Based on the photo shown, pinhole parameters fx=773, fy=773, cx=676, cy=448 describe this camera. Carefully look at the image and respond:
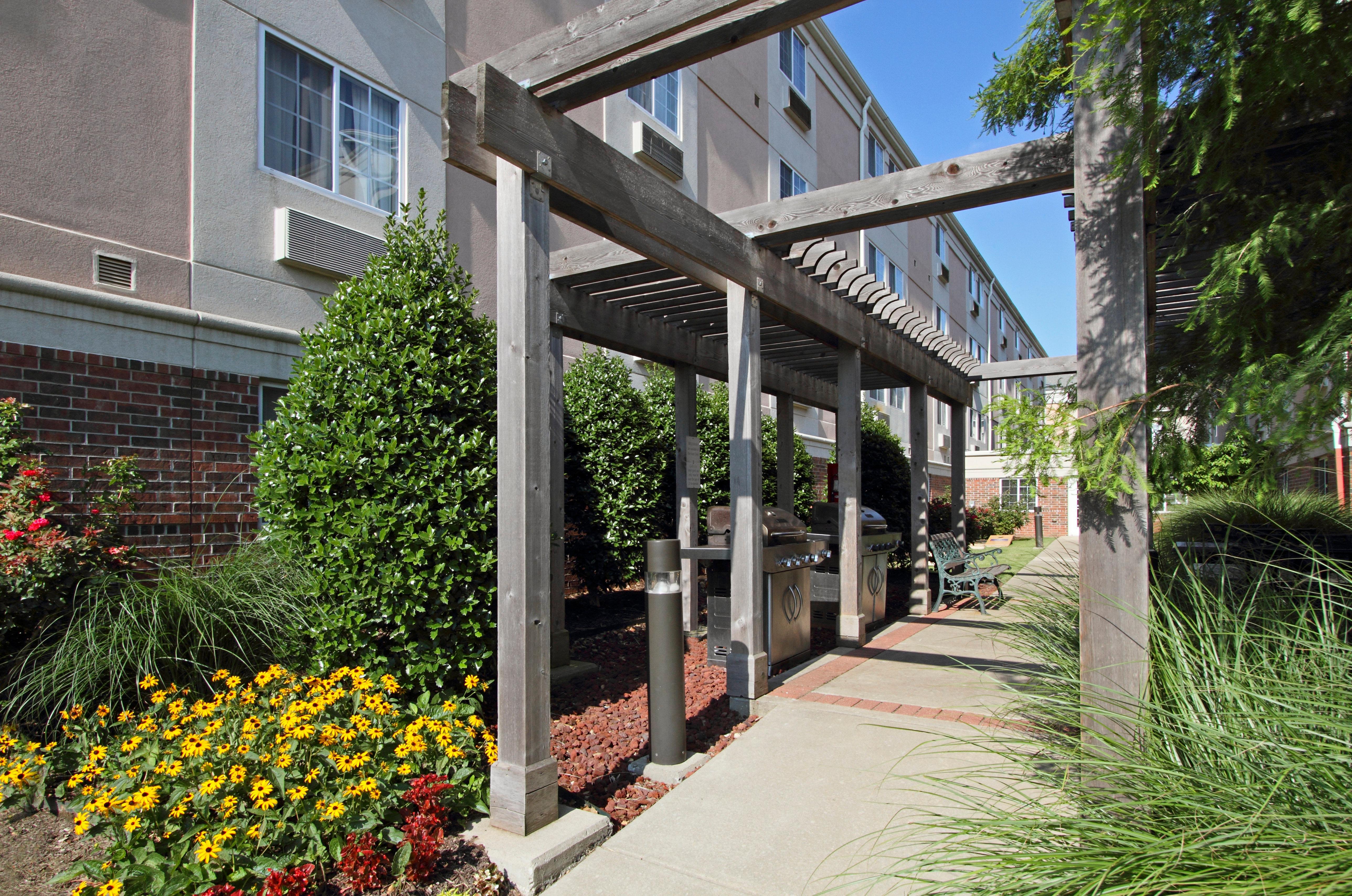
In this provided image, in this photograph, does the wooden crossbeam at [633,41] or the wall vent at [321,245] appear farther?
the wall vent at [321,245]

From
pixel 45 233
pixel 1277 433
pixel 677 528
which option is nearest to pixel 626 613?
pixel 677 528

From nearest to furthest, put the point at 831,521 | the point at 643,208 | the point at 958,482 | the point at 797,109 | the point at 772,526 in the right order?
the point at 643,208, the point at 772,526, the point at 831,521, the point at 958,482, the point at 797,109

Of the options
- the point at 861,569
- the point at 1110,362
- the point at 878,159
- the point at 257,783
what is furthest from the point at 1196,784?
the point at 878,159

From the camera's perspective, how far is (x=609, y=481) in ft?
27.8

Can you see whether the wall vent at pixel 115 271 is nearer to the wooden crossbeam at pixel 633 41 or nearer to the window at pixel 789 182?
the wooden crossbeam at pixel 633 41

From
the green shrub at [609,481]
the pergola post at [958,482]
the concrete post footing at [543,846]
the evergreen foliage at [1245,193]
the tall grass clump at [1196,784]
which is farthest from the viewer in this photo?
the pergola post at [958,482]

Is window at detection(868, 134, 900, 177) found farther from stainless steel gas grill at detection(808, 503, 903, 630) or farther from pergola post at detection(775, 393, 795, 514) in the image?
stainless steel gas grill at detection(808, 503, 903, 630)

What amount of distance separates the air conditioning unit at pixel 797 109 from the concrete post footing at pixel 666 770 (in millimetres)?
15378

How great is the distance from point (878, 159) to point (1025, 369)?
13846 mm

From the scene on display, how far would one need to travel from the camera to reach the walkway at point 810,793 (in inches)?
119

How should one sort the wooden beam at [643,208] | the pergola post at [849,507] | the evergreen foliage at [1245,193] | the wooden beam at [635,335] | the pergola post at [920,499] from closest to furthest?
the evergreen foliage at [1245,193] < the wooden beam at [643,208] < the wooden beam at [635,335] < the pergola post at [849,507] < the pergola post at [920,499]

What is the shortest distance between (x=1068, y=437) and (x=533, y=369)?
7.65 feet

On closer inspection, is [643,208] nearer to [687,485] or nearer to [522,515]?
[522,515]

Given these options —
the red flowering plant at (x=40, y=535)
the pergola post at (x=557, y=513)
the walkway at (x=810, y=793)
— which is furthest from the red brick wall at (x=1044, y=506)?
the red flowering plant at (x=40, y=535)
